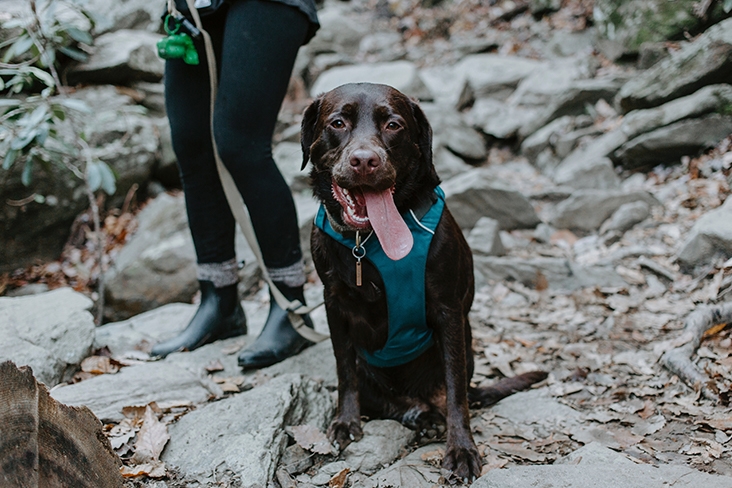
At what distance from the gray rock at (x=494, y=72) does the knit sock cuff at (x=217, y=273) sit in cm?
756

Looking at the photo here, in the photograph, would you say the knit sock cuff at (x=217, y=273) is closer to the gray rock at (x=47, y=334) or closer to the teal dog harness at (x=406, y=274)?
the gray rock at (x=47, y=334)

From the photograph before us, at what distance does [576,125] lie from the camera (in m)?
7.63

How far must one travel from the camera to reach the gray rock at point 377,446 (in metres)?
2.15

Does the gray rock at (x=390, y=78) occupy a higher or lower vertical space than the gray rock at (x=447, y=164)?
higher

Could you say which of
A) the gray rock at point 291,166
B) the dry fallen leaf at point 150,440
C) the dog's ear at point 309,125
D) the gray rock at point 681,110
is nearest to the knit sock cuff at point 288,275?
the dog's ear at point 309,125

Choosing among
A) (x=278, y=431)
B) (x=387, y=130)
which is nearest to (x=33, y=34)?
(x=387, y=130)

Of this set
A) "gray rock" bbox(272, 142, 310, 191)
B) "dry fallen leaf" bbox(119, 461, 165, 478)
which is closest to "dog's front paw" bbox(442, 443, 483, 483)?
"dry fallen leaf" bbox(119, 461, 165, 478)

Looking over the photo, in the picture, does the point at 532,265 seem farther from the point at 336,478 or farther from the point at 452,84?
the point at 452,84

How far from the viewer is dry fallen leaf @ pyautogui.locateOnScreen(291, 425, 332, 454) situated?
2.17 m

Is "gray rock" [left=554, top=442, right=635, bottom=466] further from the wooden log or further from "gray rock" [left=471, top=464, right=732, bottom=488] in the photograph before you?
the wooden log

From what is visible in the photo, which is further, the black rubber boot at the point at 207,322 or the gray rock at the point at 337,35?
the gray rock at the point at 337,35

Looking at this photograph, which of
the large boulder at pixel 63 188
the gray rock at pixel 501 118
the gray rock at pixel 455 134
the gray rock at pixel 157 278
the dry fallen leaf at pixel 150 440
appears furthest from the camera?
the gray rock at pixel 501 118

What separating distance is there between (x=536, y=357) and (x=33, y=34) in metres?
3.86

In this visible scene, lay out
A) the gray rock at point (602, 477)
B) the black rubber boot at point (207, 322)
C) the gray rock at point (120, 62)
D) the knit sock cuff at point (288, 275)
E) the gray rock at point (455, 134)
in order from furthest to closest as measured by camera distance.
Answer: the gray rock at point (455, 134), the gray rock at point (120, 62), the black rubber boot at point (207, 322), the knit sock cuff at point (288, 275), the gray rock at point (602, 477)
